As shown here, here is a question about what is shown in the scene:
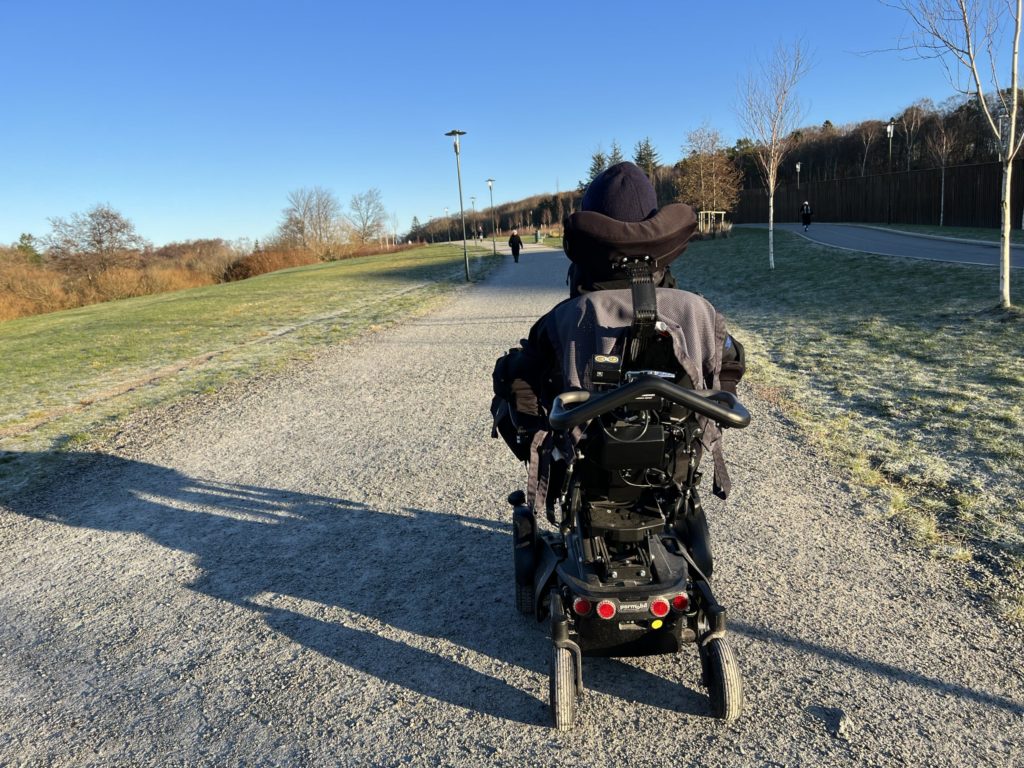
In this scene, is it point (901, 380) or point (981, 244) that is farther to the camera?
point (981, 244)

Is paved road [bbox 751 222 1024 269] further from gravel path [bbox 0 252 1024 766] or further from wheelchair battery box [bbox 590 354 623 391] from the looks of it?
wheelchair battery box [bbox 590 354 623 391]

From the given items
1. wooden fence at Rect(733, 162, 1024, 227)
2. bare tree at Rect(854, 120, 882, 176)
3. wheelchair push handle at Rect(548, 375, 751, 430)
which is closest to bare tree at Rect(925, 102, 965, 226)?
wooden fence at Rect(733, 162, 1024, 227)

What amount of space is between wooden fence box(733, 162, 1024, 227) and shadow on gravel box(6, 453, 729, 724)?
34191 mm

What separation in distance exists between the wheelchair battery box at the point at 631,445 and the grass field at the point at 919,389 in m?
2.02

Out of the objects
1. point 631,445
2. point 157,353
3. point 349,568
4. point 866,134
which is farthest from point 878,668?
point 866,134

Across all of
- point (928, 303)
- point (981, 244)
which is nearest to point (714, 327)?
point (928, 303)

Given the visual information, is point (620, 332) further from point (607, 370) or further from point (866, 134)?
point (866, 134)

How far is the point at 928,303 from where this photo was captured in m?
11.1

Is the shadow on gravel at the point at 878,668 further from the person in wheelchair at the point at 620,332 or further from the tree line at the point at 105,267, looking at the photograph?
the tree line at the point at 105,267

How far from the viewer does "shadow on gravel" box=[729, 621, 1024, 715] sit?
7.70ft

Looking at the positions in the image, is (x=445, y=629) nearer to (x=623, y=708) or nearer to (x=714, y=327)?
(x=623, y=708)

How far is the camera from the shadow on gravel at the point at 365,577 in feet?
8.64

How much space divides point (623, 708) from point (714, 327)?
55.9 inches

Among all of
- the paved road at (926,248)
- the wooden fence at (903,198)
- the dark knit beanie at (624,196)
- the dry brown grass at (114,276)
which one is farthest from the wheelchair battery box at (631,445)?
the dry brown grass at (114,276)
